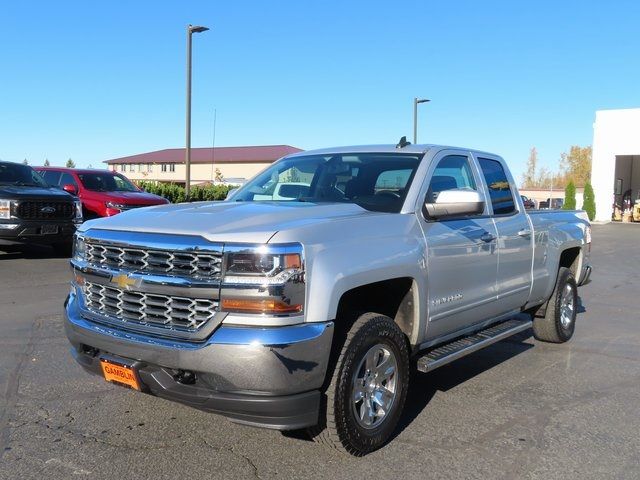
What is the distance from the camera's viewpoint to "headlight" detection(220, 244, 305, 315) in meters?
3.25

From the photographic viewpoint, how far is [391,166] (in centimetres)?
480

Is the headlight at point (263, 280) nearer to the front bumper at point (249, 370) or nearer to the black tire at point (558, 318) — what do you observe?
the front bumper at point (249, 370)

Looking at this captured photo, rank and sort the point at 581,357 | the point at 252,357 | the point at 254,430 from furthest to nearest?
the point at 581,357
the point at 254,430
the point at 252,357

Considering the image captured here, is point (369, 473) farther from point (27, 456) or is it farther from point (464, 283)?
point (27, 456)

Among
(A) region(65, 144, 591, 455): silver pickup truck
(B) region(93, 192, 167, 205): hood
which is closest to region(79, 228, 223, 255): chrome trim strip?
(A) region(65, 144, 591, 455): silver pickup truck

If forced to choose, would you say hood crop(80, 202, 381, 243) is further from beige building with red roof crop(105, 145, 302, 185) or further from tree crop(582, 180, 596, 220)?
beige building with red roof crop(105, 145, 302, 185)

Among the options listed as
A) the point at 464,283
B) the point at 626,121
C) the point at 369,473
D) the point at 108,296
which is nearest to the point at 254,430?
the point at 369,473

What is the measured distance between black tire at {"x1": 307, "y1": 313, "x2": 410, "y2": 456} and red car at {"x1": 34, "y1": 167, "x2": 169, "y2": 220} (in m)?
11.0

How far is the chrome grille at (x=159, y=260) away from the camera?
3.35 m

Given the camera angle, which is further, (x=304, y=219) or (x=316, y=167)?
(x=316, y=167)

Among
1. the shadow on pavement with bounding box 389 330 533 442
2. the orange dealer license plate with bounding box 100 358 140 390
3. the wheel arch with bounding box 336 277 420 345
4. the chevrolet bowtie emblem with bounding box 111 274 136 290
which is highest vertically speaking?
the chevrolet bowtie emblem with bounding box 111 274 136 290

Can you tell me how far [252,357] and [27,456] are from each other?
158cm

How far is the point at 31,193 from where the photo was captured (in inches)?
463

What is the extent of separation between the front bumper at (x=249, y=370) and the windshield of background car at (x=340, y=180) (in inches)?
55.1
